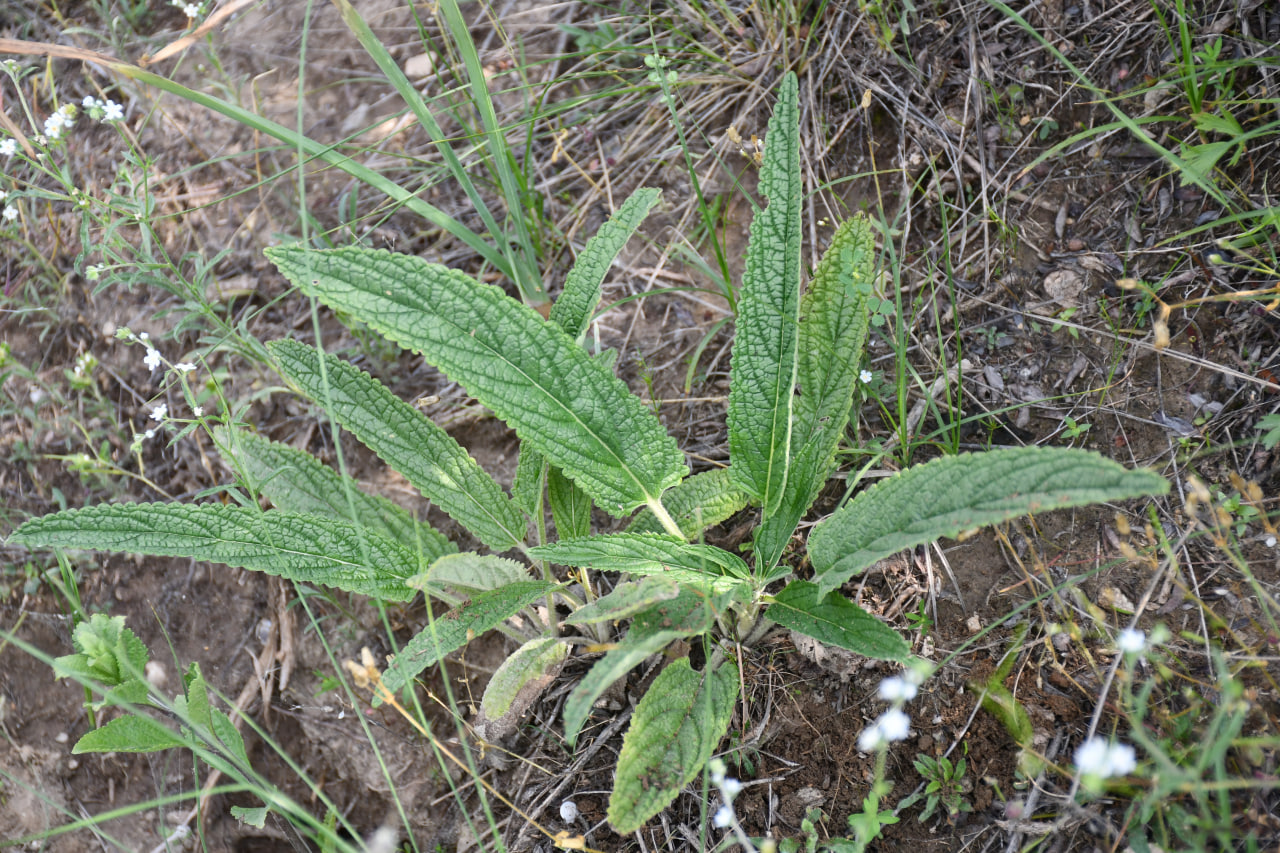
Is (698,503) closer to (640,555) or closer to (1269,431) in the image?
(640,555)

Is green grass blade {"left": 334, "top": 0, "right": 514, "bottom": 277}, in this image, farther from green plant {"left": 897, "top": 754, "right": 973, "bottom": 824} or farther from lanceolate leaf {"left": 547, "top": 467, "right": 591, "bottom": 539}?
green plant {"left": 897, "top": 754, "right": 973, "bottom": 824}

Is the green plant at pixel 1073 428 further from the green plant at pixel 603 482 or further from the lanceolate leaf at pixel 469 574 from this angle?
the lanceolate leaf at pixel 469 574

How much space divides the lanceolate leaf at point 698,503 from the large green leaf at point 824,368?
159mm

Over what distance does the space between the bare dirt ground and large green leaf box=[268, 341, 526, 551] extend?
0.40 m

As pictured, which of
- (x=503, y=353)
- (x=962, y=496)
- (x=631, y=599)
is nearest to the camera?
(x=962, y=496)

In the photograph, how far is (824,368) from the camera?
1852mm

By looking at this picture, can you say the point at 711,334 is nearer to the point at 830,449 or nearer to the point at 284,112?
the point at 830,449

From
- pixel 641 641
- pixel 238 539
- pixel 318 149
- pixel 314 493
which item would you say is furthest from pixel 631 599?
pixel 318 149

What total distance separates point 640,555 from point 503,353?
20.5 inches

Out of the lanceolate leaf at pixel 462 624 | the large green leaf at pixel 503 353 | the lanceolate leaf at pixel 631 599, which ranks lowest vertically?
the lanceolate leaf at pixel 462 624

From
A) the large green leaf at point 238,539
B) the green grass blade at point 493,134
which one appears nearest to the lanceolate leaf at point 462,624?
the large green leaf at point 238,539

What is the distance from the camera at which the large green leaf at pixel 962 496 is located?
128 cm

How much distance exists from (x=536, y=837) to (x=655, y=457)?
38.0 inches

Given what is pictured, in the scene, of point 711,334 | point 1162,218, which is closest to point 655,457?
point 711,334
